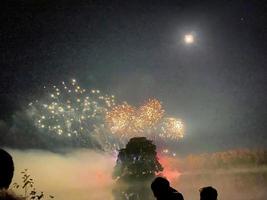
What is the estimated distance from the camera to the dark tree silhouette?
140337 mm

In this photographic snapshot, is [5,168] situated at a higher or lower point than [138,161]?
lower

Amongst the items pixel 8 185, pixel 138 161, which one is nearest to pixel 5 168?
pixel 8 185

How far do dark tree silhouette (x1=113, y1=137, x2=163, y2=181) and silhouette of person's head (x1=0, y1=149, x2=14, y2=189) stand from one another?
13253 centimetres

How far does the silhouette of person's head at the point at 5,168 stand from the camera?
19.5 ft

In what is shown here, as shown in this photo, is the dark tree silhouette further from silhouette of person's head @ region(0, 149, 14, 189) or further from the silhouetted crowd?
silhouette of person's head @ region(0, 149, 14, 189)

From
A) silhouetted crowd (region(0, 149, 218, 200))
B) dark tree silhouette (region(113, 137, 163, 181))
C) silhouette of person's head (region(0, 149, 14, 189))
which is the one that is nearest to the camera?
silhouetted crowd (region(0, 149, 218, 200))

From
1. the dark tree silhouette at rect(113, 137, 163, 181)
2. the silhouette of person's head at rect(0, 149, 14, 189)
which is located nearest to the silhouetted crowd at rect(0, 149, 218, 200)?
the silhouette of person's head at rect(0, 149, 14, 189)

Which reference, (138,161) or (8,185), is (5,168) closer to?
(8,185)

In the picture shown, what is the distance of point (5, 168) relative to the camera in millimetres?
6062

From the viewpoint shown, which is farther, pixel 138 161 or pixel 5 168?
pixel 138 161

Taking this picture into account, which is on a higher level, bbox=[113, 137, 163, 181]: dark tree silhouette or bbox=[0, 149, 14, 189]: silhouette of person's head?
bbox=[113, 137, 163, 181]: dark tree silhouette

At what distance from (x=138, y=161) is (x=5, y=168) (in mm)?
146176

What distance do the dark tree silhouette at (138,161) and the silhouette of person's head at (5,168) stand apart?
13253 centimetres

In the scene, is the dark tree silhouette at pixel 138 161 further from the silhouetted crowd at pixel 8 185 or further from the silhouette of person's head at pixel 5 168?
the silhouette of person's head at pixel 5 168
